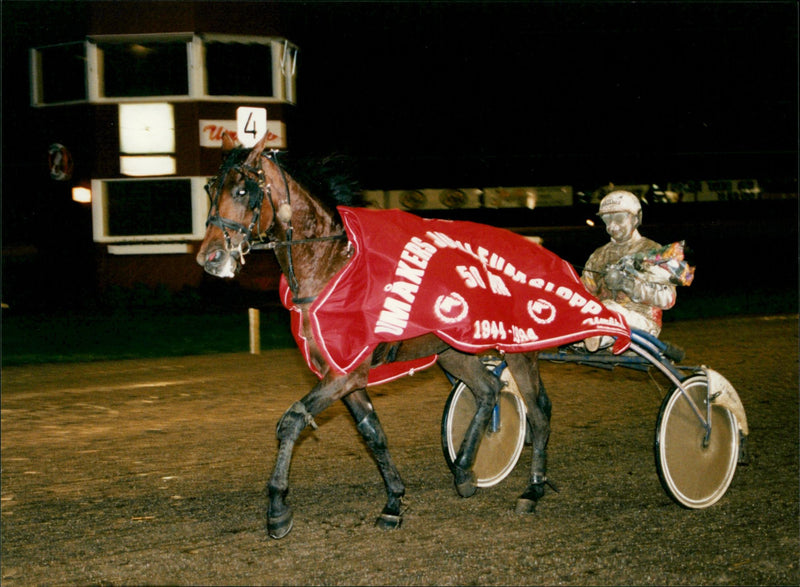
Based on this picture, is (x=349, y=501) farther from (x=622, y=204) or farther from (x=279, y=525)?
(x=622, y=204)

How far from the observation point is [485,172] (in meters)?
29.0

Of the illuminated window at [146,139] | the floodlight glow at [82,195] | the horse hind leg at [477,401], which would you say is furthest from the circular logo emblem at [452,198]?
the horse hind leg at [477,401]

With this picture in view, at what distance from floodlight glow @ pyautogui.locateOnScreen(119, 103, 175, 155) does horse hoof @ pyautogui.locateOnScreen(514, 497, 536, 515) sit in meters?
16.4

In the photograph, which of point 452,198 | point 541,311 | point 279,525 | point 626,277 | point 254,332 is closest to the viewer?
point 279,525

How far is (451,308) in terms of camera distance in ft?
17.1

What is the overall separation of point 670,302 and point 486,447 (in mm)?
1593

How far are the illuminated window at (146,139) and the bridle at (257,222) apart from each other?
15818 mm

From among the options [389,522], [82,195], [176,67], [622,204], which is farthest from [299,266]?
[82,195]

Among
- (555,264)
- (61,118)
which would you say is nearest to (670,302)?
(555,264)

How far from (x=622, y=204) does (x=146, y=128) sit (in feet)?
53.3

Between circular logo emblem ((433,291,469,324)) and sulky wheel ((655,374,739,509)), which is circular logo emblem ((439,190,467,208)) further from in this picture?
circular logo emblem ((433,291,469,324))

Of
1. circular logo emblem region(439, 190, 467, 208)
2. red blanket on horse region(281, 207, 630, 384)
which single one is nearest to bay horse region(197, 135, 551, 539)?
red blanket on horse region(281, 207, 630, 384)

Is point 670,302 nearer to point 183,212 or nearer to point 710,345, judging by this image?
point 710,345

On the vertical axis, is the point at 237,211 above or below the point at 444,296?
above
